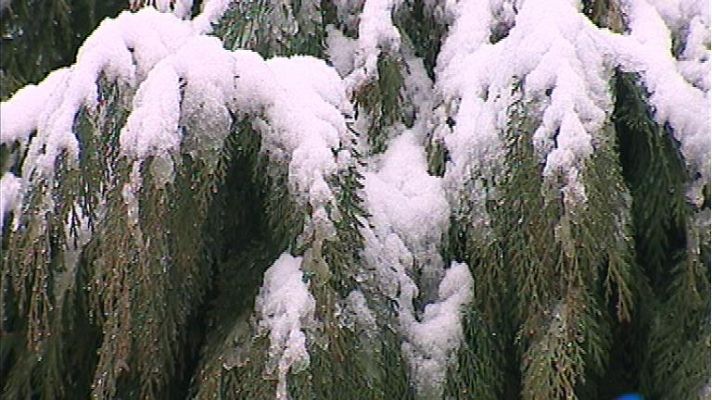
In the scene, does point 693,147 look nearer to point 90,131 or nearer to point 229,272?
point 229,272

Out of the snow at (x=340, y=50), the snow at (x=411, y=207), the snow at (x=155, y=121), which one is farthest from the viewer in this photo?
the snow at (x=340, y=50)

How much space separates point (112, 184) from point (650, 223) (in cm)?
56

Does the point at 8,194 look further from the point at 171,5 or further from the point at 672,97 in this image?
the point at 672,97

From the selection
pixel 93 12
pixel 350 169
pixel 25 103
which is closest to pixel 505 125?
pixel 350 169

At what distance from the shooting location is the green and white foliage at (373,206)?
836 millimetres

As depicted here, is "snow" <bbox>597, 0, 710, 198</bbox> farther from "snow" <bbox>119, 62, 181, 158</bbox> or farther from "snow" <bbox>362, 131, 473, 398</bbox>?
"snow" <bbox>119, 62, 181, 158</bbox>

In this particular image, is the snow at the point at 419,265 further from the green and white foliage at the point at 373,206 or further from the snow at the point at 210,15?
the snow at the point at 210,15

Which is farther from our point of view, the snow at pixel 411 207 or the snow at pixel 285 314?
the snow at pixel 411 207

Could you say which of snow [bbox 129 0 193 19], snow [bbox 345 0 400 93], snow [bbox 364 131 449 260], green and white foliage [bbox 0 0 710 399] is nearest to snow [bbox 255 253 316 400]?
green and white foliage [bbox 0 0 710 399]

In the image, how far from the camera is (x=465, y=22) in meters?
1.01

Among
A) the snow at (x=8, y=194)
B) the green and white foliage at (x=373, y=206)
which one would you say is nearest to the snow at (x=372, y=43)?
the green and white foliage at (x=373, y=206)

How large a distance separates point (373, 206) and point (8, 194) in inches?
16.5

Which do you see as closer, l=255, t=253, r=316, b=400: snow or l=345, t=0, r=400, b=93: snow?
l=255, t=253, r=316, b=400: snow

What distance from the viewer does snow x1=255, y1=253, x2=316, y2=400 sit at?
0.83 meters
